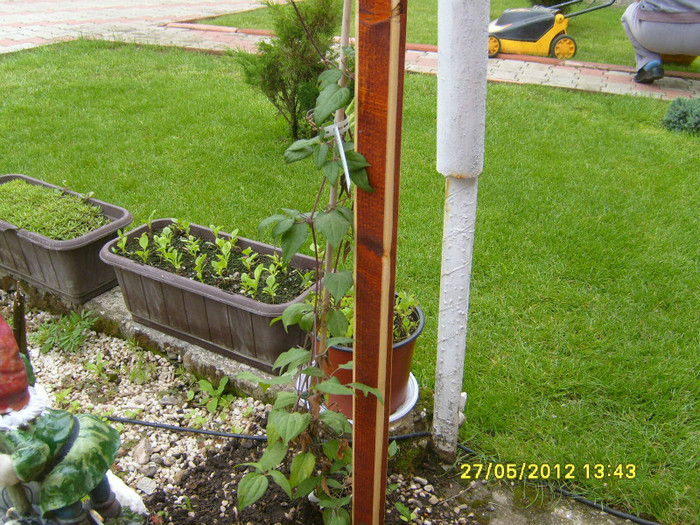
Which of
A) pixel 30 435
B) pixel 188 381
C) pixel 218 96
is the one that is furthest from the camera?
pixel 218 96

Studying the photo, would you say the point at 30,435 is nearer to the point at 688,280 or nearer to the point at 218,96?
the point at 688,280

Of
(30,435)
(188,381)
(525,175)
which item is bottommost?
(188,381)

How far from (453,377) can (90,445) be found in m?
1.19

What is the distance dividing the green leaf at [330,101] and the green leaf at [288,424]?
76 centimetres

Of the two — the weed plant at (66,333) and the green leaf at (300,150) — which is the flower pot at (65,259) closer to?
the weed plant at (66,333)

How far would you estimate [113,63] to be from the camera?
23.4 ft

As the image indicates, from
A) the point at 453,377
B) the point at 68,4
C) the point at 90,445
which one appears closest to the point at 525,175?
the point at 453,377

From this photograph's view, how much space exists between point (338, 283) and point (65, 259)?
75.0 inches

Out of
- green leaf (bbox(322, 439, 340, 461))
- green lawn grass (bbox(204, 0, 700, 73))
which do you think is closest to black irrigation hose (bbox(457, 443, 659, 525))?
green leaf (bbox(322, 439, 340, 461))

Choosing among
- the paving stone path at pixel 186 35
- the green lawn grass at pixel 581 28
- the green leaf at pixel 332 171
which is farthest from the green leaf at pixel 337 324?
the green lawn grass at pixel 581 28

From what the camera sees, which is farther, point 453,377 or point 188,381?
point 188,381

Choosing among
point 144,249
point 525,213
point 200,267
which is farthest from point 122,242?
point 525,213

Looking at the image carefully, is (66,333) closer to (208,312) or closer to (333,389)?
(208,312)

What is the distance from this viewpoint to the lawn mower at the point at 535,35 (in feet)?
24.6
